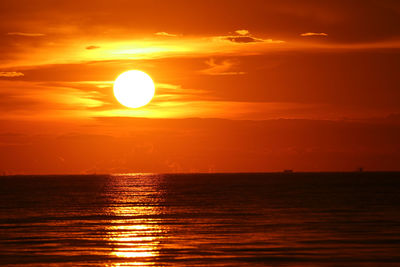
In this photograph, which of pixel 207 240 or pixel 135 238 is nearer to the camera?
pixel 207 240

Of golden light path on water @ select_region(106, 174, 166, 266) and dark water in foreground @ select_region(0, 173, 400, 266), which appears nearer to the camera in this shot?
dark water in foreground @ select_region(0, 173, 400, 266)

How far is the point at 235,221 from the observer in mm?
79500

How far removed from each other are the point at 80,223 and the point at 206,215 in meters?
18.5

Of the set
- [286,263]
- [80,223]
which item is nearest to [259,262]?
[286,263]

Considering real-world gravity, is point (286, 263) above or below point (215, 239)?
below

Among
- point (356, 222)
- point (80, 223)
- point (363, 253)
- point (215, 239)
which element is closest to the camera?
point (363, 253)

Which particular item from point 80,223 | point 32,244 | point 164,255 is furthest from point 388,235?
point 80,223

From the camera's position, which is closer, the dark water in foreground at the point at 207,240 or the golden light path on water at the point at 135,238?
the dark water in foreground at the point at 207,240

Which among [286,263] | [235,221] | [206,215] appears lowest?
[286,263]

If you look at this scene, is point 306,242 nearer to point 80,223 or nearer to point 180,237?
point 180,237

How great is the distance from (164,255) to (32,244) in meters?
14.6

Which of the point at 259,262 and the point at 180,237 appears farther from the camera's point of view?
the point at 180,237

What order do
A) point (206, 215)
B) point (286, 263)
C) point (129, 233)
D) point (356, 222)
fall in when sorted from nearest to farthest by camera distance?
1. point (286, 263)
2. point (129, 233)
3. point (356, 222)
4. point (206, 215)

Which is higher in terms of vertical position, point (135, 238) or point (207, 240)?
point (135, 238)
